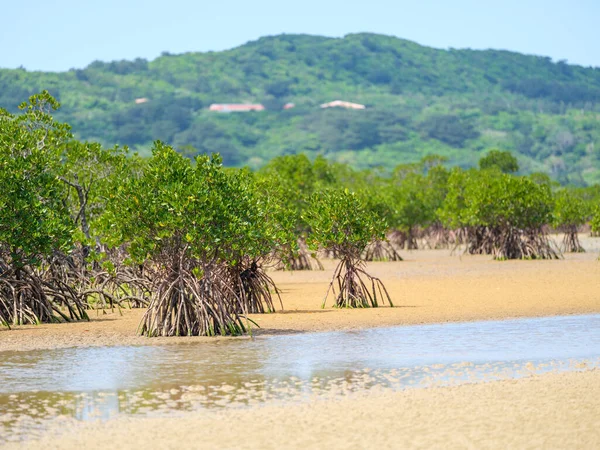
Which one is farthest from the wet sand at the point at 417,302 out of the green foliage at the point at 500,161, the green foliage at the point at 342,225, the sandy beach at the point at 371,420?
the green foliage at the point at 500,161

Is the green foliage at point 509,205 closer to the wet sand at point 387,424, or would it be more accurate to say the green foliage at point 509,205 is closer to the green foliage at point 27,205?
the green foliage at point 27,205

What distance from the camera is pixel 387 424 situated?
10.3 meters

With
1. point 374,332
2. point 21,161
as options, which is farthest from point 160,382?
point 21,161

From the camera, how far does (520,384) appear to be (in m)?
12.3

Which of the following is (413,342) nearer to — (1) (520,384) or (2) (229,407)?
(1) (520,384)

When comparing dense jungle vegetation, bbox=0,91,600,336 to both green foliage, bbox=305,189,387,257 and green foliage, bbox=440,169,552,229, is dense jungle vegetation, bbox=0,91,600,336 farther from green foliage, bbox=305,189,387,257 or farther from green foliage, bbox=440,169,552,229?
green foliage, bbox=440,169,552,229

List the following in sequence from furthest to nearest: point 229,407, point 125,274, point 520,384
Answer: point 125,274 < point 520,384 < point 229,407

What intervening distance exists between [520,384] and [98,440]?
5048 millimetres

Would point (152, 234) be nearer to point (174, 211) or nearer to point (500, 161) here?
point (174, 211)

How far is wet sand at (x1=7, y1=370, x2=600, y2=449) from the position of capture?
9523 mm

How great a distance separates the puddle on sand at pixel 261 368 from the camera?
1162 cm

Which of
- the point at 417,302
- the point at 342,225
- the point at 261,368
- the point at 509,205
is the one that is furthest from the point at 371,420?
the point at 509,205

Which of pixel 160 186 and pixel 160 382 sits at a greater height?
pixel 160 186

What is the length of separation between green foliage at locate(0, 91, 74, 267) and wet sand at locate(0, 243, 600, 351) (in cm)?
141
